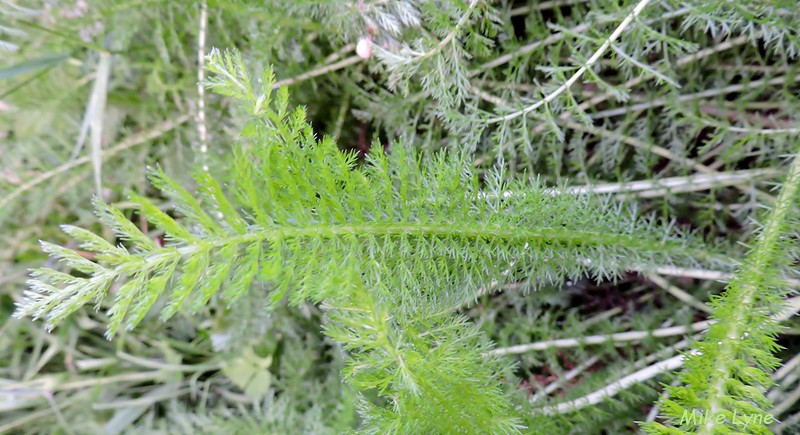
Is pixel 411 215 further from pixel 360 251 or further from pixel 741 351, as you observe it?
pixel 741 351

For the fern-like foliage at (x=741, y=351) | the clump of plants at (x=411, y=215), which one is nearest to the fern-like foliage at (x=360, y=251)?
the clump of plants at (x=411, y=215)

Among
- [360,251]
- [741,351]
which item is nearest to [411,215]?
[360,251]

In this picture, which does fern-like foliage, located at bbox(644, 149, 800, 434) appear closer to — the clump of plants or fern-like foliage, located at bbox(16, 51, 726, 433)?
the clump of plants

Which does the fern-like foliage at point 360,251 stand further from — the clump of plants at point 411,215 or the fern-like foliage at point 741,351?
the fern-like foliage at point 741,351

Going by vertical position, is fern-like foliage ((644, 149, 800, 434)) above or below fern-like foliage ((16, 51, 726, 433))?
below

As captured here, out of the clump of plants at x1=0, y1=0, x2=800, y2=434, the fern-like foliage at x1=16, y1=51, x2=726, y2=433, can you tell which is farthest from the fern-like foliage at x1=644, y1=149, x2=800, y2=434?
the fern-like foliage at x1=16, y1=51, x2=726, y2=433

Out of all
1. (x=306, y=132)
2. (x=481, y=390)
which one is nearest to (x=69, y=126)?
(x=306, y=132)
